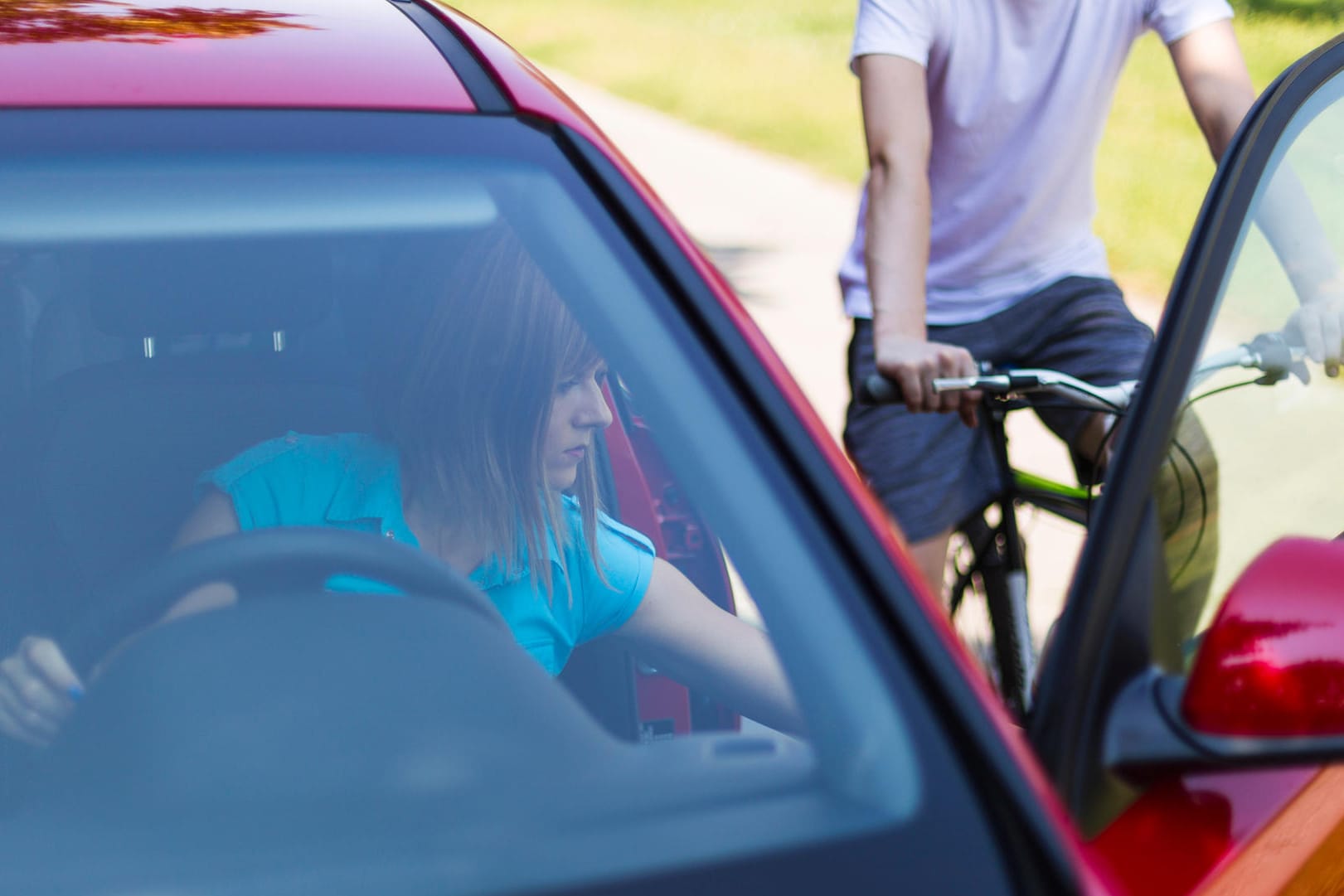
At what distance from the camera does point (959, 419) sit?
8.46 ft

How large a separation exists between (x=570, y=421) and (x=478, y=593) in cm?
26

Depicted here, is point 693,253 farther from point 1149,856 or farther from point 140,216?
point 1149,856

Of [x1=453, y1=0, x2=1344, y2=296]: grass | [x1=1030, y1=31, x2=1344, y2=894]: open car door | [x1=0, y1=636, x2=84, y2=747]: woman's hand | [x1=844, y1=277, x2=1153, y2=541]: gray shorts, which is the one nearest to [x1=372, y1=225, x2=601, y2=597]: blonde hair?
[x1=0, y1=636, x2=84, y2=747]: woman's hand

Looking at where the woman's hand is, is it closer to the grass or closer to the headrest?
the headrest

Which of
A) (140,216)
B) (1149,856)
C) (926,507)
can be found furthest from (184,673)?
(926,507)

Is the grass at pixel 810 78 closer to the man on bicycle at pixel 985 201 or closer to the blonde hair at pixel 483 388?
the man on bicycle at pixel 985 201

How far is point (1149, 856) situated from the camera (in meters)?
1.37

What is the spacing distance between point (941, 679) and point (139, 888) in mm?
625

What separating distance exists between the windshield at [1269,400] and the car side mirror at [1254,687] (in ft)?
0.51

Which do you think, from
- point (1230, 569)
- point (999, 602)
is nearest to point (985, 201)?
point (999, 602)

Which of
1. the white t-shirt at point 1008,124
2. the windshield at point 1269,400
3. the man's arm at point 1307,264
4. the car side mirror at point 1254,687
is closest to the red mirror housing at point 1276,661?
the car side mirror at point 1254,687

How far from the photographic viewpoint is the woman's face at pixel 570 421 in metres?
1.60

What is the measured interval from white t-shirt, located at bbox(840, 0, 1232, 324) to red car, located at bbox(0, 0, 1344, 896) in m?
0.79

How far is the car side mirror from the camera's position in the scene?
4.22 ft
